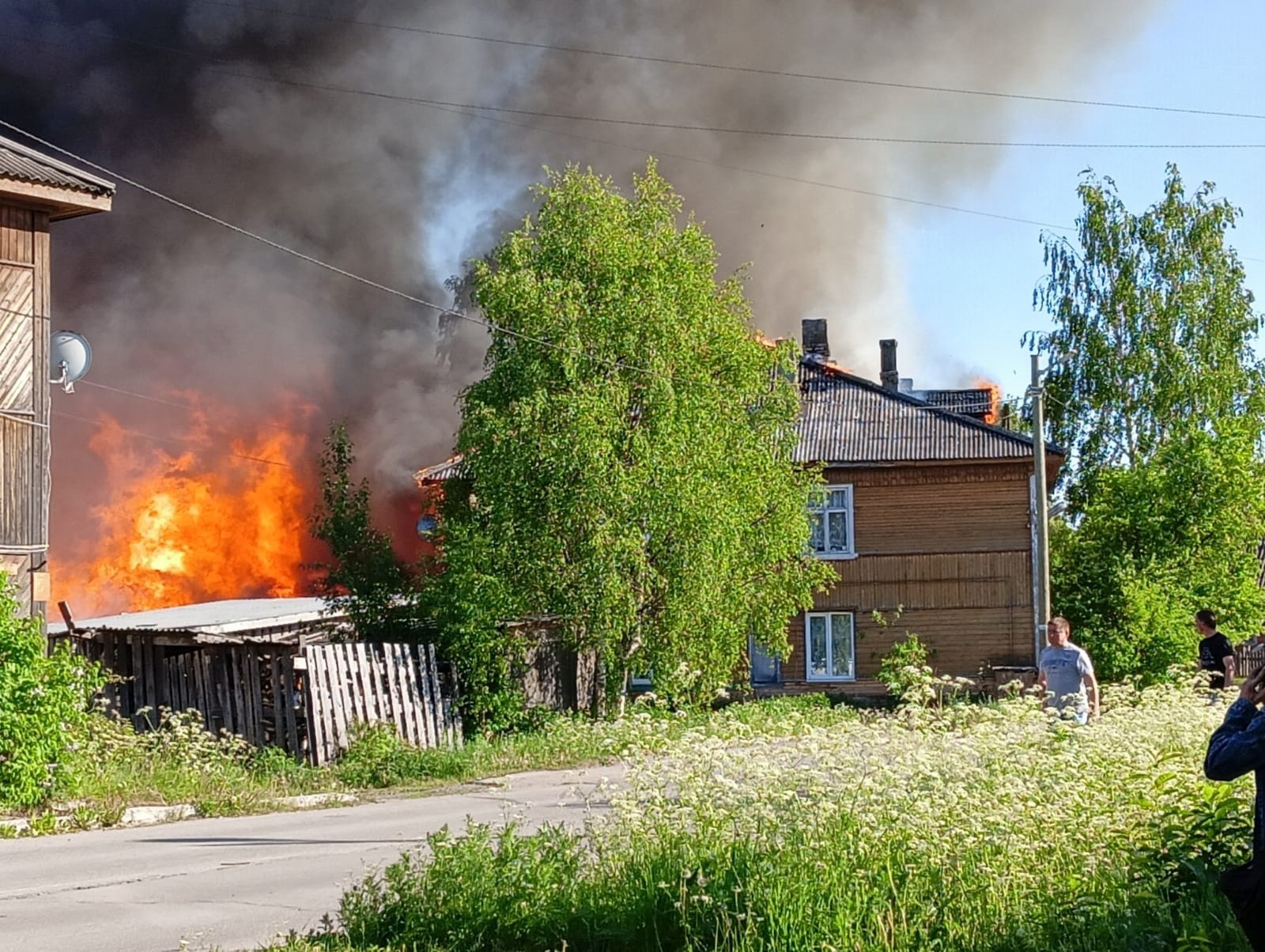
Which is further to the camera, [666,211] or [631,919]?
[666,211]

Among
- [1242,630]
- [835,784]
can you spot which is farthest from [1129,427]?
[835,784]

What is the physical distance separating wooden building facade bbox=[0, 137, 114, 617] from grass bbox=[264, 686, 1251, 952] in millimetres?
10990

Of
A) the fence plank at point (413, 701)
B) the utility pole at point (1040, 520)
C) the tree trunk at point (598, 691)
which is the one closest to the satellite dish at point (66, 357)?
the fence plank at point (413, 701)

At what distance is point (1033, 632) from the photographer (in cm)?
3322

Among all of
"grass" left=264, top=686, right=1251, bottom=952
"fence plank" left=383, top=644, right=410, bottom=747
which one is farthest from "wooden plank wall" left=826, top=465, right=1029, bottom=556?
"grass" left=264, top=686, right=1251, bottom=952

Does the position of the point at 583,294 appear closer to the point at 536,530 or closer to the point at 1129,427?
the point at 536,530

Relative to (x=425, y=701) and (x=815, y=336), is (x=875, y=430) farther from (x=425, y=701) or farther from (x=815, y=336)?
(x=425, y=701)

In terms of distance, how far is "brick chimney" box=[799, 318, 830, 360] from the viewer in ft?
131

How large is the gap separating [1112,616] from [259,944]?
26.2 metres

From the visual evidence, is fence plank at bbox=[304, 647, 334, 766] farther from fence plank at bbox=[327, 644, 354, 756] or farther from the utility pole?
the utility pole

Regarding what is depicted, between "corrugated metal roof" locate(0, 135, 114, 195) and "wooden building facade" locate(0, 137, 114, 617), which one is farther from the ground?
"corrugated metal roof" locate(0, 135, 114, 195)

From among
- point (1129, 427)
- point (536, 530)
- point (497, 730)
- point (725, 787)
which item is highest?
point (1129, 427)

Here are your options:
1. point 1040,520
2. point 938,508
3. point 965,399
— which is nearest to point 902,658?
point 938,508

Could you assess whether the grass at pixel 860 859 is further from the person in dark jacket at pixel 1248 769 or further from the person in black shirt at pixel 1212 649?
the person in black shirt at pixel 1212 649
